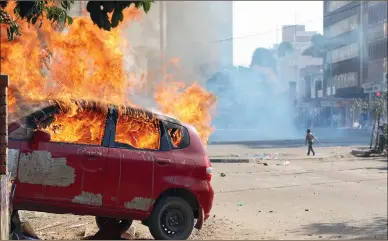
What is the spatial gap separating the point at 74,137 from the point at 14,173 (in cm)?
89

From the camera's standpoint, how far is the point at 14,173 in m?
6.43

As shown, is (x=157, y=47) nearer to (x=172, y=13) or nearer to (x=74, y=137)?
(x=172, y=13)

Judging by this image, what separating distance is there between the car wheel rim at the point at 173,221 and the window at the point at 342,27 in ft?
210

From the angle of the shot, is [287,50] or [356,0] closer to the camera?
[356,0]

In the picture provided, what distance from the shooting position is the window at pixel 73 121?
6.88 meters

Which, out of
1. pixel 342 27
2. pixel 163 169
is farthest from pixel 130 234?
pixel 342 27

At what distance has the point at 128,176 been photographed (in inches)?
270

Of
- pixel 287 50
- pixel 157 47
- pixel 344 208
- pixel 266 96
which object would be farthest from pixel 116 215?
pixel 287 50

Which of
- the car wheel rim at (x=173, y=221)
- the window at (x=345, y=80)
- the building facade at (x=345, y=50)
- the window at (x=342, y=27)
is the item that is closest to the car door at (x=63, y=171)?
the car wheel rim at (x=173, y=221)

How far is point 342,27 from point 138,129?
226 ft

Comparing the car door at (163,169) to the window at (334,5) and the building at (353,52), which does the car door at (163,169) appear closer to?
the building at (353,52)

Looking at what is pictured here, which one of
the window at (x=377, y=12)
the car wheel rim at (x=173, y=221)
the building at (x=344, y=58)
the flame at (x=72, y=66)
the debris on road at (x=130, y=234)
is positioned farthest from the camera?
the building at (x=344, y=58)

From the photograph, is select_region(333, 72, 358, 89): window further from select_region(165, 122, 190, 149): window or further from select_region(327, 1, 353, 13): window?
select_region(165, 122, 190, 149): window

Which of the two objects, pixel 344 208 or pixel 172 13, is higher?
pixel 172 13
